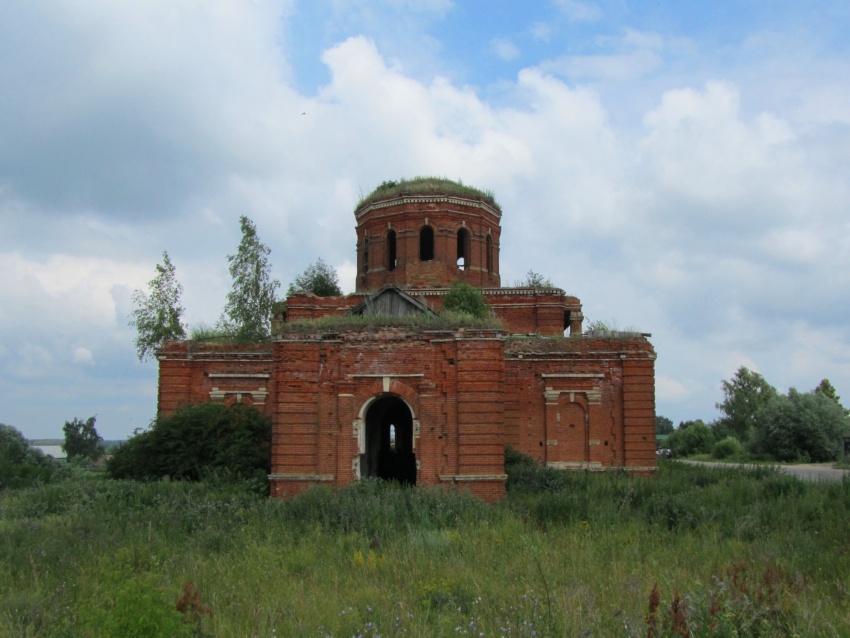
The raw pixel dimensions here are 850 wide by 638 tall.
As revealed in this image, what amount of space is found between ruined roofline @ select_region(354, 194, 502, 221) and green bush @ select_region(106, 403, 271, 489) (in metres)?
11.1

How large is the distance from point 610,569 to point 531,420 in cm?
1423

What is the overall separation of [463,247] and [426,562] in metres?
20.8

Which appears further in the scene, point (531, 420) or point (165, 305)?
point (165, 305)

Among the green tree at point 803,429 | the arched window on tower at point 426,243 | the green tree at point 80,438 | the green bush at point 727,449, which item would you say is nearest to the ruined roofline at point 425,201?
the arched window on tower at point 426,243

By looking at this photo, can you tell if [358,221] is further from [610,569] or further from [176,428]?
[610,569]

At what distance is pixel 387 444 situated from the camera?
83.4ft

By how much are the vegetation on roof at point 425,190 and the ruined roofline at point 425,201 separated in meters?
0.09

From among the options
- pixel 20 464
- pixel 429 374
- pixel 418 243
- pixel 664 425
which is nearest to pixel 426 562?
pixel 429 374

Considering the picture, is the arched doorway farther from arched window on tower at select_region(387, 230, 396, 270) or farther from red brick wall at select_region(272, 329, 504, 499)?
arched window on tower at select_region(387, 230, 396, 270)

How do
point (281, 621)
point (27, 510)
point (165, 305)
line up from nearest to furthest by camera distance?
point (281, 621)
point (27, 510)
point (165, 305)

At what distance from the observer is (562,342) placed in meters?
23.5

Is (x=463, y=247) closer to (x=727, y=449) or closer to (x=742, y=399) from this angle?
(x=727, y=449)

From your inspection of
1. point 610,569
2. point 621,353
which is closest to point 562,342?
point 621,353

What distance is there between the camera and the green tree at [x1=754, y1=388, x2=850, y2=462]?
4053cm
